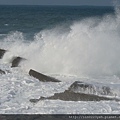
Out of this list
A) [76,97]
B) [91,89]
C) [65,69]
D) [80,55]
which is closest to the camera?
[76,97]

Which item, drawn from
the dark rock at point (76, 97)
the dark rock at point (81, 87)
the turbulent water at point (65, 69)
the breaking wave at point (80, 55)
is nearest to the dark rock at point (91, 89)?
the dark rock at point (81, 87)

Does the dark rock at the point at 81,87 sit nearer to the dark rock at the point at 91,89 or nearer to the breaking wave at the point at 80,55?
the dark rock at the point at 91,89

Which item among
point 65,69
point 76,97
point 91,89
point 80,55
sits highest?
point 80,55

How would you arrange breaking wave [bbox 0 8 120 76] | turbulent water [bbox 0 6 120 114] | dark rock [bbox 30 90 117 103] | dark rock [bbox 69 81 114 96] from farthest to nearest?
breaking wave [bbox 0 8 120 76]
dark rock [bbox 69 81 114 96]
dark rock [bbox 30 90 117 103]
turbulent water [bbox 0 6 120 114]

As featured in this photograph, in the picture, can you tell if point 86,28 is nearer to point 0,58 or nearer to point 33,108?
point 0,58

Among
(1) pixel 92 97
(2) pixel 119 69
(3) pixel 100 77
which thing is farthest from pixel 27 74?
(1) pixel 92 97

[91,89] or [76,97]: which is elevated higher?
[91,89]

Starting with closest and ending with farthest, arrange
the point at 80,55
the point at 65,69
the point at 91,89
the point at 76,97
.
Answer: the point at 76,97
the point at 91,89
the point at 65,69
the point at 80,55

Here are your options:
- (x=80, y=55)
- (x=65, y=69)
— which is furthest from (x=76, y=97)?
(x=80, y=55)

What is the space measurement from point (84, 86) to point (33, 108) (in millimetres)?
1724

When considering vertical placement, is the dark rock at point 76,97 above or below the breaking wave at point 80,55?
below

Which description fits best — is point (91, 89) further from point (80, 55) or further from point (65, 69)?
point (80, 55)

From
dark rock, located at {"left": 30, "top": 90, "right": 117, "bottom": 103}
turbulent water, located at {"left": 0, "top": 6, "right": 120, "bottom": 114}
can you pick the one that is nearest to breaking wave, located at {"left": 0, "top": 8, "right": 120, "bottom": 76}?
turbulent water, located at {"left": 0, "top": 6, "right": 120, "bottom": 114}

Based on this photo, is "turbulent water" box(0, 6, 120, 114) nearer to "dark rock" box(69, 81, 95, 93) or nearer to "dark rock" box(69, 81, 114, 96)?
"dark rock" box(69, 81, 114, 96)
